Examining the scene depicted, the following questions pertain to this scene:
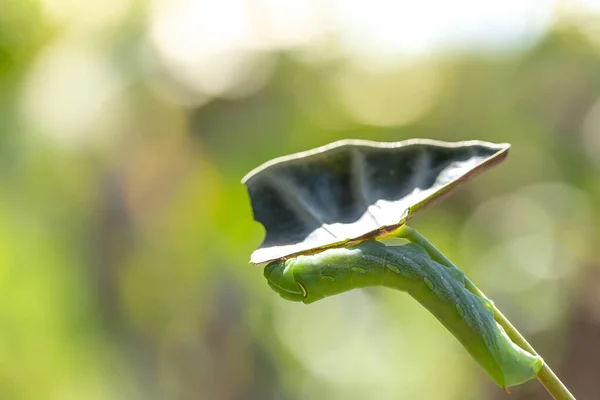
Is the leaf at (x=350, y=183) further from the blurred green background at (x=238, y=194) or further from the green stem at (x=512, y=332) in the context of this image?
the blurred green background at (x=238, y=194)

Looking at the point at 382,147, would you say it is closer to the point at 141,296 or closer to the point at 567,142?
the point at 141,296

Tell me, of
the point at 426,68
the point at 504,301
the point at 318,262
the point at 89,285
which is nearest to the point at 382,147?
the point at 318,262

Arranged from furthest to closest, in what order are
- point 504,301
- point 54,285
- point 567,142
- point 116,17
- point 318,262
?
point 567,142
point 504,301
point 116,17
point 54,285
point 318,262

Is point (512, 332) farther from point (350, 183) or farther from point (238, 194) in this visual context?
point (238, 194)

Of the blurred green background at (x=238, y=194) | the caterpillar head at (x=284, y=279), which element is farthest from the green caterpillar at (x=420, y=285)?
the blurred green background at (x=238, y=194)

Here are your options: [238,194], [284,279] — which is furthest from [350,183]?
[238,194]

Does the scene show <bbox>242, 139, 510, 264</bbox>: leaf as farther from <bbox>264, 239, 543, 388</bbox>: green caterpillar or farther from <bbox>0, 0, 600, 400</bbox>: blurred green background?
<bbox>0, 0, 600, 400</bbox>: blurred green background
